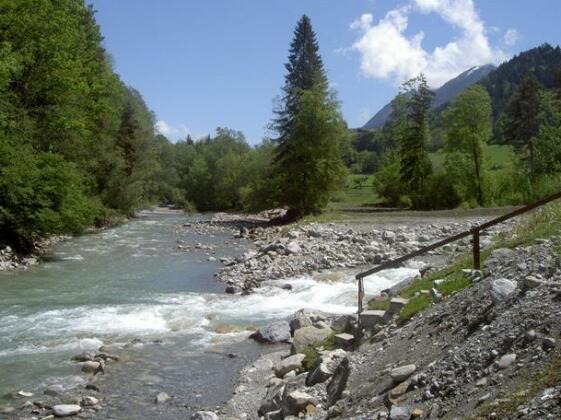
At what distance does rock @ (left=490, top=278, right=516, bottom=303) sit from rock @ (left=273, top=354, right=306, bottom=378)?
4.30 m

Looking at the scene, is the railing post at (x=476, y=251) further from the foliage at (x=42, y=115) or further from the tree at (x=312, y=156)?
the tree at (x=312, y=156)

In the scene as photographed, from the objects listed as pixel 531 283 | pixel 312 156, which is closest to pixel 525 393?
pixel 531 283

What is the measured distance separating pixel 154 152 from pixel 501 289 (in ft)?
176

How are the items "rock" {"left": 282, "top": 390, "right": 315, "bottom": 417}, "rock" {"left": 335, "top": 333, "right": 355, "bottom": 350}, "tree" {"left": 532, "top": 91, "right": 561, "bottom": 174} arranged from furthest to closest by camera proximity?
"tree" {"left": 532, "top": 91, "right": 561, "bottom": 174} → "rock" {"left": 335, "top": 333, "right": 355, "bottom": 350} → "rock" {"left": 282, "top": 390, "right": 315, "bottom": 417}

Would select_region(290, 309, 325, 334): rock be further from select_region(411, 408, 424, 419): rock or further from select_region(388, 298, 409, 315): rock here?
select_region(411, 408, 424, 419): rock

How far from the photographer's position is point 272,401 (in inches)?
356

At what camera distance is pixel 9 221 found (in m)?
24.9

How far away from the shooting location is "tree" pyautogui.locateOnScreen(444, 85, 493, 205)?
49.6 metres

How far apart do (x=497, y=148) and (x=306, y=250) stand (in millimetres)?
75947

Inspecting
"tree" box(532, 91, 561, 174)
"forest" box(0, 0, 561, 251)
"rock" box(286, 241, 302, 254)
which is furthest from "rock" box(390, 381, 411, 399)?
"tree" box(532, 91, 561, 174)

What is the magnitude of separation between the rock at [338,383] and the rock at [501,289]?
223cm

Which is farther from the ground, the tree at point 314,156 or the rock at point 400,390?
the tree at point 314,156

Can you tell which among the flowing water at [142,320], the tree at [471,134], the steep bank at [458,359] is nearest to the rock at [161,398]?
the flowing water at [142,320]

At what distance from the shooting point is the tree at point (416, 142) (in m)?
53.9
